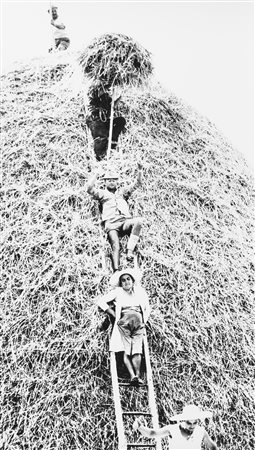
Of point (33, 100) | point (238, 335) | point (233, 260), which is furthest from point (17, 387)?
point (33, 100)

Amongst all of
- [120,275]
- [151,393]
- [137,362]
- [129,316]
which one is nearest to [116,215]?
[120,275]

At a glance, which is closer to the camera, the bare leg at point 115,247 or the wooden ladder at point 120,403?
the wooden ladder at point 120,403

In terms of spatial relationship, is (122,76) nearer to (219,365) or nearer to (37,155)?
(37,155)

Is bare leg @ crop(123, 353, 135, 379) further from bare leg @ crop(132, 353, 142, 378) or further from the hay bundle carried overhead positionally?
the hay bundle carried overhead

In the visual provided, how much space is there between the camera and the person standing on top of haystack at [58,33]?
34.4 ft

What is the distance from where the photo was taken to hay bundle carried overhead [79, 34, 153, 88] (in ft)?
26.8

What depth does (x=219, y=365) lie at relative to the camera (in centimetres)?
649

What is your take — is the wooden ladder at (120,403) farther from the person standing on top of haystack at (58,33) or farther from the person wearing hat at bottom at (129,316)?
the person standing on top of haystack at (58,33)

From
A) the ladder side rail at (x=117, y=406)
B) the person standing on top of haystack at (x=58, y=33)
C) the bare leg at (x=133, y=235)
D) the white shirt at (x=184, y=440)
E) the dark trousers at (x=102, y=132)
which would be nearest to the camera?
the white shirt at (x=184, y=440)

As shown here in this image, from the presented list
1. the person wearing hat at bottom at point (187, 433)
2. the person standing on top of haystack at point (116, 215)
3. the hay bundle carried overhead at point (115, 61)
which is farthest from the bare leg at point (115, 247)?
the hay bundle carried overhead at point (115, 61)

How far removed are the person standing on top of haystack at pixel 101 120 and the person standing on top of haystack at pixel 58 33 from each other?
7.77 ft

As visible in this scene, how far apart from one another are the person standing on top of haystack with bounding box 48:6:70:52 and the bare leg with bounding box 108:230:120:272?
4894mm

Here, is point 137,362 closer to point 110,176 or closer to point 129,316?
point 129,316

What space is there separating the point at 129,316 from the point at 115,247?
3.26 feet
